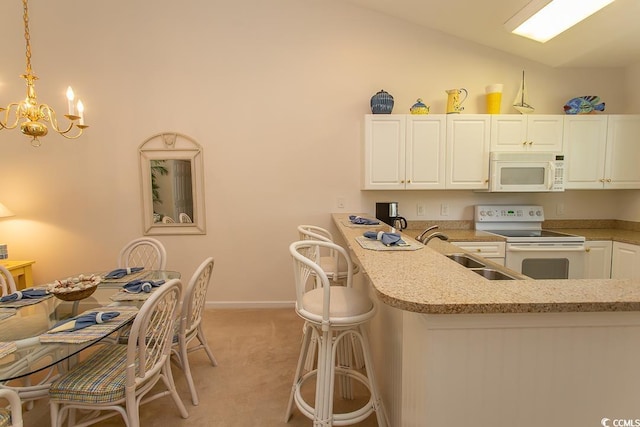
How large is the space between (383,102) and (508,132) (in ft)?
4.07

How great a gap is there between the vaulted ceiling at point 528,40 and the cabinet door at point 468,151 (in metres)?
0.78

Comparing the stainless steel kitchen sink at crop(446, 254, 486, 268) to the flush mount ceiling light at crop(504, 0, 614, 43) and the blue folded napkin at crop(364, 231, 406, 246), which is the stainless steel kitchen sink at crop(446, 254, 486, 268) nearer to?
the blue folded napkin at crop(364, 231, 406, 246)

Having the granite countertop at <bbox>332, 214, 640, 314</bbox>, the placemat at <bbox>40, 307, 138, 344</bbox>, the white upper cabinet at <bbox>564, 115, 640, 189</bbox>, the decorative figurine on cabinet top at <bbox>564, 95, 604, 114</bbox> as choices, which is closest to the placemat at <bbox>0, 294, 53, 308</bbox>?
the placemat at <bbox>40, 307, 138, 344</bbox>

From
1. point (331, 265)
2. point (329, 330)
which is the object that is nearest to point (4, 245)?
point (331, 265)

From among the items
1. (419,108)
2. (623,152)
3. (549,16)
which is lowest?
(623,152)

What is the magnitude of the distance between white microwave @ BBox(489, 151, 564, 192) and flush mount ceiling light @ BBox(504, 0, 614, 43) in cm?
100

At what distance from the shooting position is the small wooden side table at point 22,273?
3064mm

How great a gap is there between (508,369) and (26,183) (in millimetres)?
4433

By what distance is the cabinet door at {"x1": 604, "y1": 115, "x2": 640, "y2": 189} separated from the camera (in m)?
3.09

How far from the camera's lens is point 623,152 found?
3.12 meters

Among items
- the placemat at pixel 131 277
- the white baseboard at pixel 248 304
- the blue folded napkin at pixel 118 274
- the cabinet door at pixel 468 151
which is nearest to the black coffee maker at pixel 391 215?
the cabinet door at pixel 468 151

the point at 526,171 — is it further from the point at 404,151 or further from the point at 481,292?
the point at 481,292

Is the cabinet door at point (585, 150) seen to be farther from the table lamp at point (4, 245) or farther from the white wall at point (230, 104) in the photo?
the table lamp at point (4, 245)

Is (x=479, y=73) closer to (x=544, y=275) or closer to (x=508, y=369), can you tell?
(x=544, y=275)
